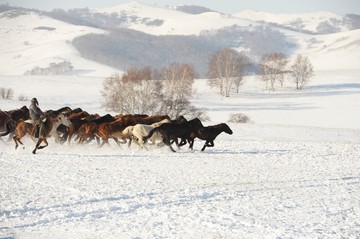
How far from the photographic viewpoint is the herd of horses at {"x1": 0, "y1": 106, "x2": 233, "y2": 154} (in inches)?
729

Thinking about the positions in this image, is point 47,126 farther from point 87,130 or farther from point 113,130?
point 113,130

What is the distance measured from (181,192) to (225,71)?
7191 cm

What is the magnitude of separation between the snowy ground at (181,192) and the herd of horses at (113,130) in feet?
1.48

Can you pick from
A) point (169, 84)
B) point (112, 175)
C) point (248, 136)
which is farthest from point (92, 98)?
point (112, 175)

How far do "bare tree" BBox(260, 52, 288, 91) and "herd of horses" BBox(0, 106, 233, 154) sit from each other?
67699 millimetres

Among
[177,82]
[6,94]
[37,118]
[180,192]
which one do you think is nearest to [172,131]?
[37,118]

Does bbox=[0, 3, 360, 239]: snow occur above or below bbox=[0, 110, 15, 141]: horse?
below

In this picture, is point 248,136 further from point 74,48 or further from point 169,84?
point 74,48

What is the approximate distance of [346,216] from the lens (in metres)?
9.16

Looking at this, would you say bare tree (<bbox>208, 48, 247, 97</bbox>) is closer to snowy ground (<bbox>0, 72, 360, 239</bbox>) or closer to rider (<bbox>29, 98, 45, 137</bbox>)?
snowy ground (<bbox>0, 72, 360, 239</bbox>)

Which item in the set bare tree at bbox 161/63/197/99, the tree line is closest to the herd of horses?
the tree line

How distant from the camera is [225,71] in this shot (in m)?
81.8

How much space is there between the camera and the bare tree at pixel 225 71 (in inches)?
3123

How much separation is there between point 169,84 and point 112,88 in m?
10.4
